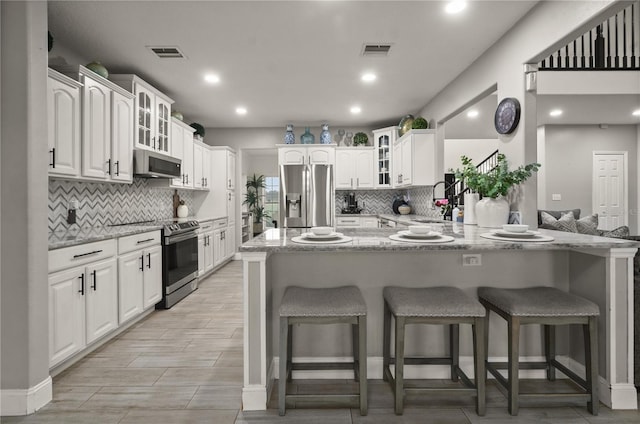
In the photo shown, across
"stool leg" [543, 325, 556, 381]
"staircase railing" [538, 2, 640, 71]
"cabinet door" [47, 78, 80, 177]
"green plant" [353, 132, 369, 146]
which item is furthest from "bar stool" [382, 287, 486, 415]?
Result: "green plant" [353, 132, 369, 146]

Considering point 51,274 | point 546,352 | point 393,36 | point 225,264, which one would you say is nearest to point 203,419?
point 51,274

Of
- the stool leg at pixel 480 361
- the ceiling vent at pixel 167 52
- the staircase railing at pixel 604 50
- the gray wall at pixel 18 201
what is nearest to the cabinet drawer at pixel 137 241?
the gray wall at pixel 18 201

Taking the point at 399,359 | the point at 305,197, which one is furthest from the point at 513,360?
the point at 305,197

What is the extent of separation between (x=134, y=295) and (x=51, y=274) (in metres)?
1.13

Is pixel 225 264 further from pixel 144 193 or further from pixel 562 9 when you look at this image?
pixel 562 9

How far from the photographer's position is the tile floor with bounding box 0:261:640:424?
191cm

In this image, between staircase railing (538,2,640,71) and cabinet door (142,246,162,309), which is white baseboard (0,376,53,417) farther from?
staircase railing (538,2,640,71)

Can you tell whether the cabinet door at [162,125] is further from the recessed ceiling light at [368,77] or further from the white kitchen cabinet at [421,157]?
the white kitchen cabinet at [421,157]

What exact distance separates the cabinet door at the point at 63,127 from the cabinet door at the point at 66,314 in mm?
792

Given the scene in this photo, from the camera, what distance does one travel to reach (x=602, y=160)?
24.0 feet

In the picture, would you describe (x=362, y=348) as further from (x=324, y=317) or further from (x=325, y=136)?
(x=325, y=136)

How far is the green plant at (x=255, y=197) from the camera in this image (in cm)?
791

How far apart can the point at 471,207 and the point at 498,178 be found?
0.45m

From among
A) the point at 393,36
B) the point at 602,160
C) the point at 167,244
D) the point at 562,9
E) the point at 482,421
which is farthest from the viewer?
the point at 602,160
